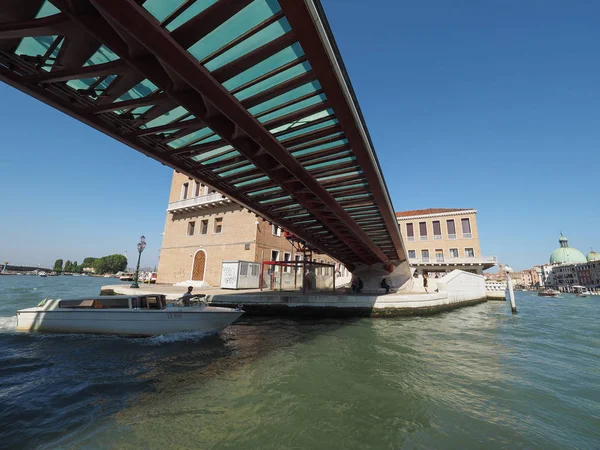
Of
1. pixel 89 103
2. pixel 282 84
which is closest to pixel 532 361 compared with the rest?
pixel 282 84

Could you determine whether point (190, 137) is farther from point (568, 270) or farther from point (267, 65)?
point (568, 270)

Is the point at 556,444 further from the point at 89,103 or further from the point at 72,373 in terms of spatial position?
the point at 89,103

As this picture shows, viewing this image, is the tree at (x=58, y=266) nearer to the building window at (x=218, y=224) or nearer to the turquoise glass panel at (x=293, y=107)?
the building window at (x=218, y=224)

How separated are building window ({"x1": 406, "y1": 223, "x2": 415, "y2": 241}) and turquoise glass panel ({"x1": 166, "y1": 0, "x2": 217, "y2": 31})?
35.4m

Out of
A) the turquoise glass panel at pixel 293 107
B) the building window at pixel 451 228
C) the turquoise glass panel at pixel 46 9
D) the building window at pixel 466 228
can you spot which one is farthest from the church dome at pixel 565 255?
the turquoise glass panel at pixel 46 9

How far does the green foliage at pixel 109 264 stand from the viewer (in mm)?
97812

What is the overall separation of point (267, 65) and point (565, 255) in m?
122

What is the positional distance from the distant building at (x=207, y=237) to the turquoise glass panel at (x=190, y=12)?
1654 cm

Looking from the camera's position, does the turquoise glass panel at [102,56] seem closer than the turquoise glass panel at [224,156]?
Yes

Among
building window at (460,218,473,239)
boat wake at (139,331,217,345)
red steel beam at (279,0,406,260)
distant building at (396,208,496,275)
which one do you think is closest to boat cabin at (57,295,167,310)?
boat wake at (139,331,217,345)

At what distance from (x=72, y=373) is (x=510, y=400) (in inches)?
318

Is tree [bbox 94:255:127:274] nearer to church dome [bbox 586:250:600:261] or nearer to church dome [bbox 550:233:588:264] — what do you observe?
church dome [bbox 550:233:588:264]

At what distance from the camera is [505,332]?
10.5 meters

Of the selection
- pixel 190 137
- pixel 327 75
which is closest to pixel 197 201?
pixel 190 137
